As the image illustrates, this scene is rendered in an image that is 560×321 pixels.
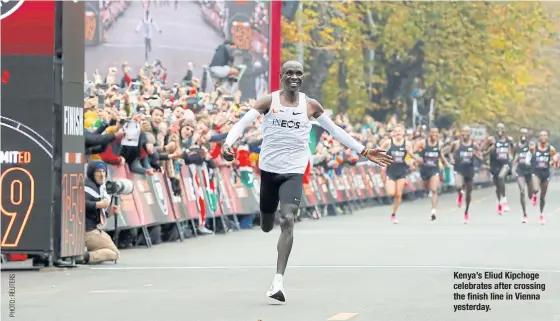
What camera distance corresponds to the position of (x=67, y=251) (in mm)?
18562

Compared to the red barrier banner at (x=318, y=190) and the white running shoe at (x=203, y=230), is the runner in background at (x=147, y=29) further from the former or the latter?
the white running shoe at (x=203, y=230)

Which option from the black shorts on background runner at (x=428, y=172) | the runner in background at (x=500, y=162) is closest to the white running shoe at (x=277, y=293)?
the black shorts on background runner at (x=428, y=172)

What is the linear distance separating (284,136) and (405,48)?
146 ft

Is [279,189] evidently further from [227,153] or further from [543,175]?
[543,175]

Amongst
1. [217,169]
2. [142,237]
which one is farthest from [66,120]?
[217,169]

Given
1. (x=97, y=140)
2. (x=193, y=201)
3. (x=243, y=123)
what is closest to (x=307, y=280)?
(x=243, y=123)

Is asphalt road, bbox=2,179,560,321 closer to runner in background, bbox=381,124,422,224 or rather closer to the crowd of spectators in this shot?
the crowd of spectators

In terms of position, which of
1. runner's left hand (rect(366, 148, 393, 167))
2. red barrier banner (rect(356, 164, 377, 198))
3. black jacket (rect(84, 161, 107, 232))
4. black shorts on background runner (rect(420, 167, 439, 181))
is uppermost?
runner's left hand (rect(366, 148, 393, 167))

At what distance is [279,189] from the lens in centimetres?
1523

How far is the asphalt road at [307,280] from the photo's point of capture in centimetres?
1349

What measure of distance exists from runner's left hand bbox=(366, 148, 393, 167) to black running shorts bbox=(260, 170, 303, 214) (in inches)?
26.2

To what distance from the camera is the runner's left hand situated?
1516 centimetres

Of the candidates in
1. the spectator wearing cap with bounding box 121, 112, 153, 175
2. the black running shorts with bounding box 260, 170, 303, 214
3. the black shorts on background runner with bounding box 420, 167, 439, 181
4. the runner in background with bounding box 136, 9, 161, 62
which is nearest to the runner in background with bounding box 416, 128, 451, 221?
the black shorts on background runner with bounding box 420, 167, 439, 181

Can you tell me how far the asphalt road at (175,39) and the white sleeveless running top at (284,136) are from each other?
883 inches
